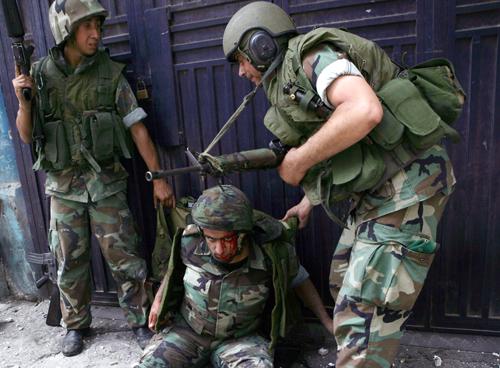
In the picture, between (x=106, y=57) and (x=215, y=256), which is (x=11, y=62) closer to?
(x=106, y=57)

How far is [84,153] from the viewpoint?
2.92 metres

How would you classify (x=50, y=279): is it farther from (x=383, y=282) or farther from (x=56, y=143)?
(x=383, y=282)

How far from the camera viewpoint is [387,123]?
5.76ft

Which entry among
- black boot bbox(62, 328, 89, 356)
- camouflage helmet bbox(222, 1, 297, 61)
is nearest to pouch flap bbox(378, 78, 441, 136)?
camouflage helmet bbox(222, 1, 297, 61)

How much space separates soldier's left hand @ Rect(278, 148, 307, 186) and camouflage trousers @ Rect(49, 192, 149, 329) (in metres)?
1.42

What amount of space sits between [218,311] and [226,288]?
0.13 meters

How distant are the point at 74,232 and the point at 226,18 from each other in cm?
156

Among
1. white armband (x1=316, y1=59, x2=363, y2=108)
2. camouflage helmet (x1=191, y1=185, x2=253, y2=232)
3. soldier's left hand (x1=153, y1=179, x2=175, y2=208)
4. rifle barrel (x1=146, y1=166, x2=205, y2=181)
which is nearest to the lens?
white armband (x1=316, y1=59, x2=363, y2=108)

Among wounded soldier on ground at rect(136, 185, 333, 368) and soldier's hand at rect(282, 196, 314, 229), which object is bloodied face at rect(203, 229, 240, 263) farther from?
soldier's hand at rect(282, 196, 314, 229)

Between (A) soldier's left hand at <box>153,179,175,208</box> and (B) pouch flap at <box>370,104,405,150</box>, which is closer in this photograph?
(B) pouch flap at <box>370,104,405,150</box>

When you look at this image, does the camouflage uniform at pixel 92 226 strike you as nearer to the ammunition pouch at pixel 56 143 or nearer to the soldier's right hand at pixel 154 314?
the ammunition pouch at pixel 56 143

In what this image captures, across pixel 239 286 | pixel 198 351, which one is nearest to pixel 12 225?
pixel 198 351

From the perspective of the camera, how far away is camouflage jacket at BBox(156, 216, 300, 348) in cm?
254

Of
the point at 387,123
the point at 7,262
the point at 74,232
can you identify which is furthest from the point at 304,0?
the point at 7,262
